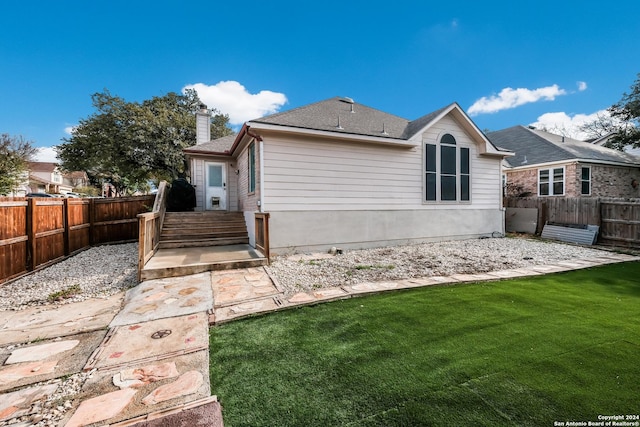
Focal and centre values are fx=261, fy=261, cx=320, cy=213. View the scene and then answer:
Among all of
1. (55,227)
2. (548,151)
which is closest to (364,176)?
(55,227)

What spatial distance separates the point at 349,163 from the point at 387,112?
4.36 metres

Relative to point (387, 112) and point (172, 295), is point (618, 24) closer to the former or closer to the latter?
point (387, 112)

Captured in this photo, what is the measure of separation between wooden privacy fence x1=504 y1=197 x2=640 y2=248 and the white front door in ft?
43.4

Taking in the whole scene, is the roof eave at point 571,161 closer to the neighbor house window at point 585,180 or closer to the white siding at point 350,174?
the neighbor house window at point 585,180

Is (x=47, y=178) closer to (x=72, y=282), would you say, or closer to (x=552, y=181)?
(x=72, y=282)

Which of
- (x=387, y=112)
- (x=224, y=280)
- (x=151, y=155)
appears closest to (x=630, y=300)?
(x=224, y=280)

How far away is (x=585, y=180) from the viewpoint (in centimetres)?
1336

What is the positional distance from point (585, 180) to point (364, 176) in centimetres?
1336

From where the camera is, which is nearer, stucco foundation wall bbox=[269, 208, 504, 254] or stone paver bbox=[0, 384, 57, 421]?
stone paver bbox=[0, 384, 57, 421]

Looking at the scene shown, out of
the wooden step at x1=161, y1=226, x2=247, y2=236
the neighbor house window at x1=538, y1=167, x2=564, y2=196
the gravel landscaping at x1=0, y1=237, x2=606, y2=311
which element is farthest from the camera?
the neighbor house window at x1=538, y1=167, x2=564, y2=196

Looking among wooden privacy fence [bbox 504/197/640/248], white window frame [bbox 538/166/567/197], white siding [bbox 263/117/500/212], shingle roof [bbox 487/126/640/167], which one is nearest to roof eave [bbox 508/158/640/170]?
shingle roof [bbox 487/126/640/167]

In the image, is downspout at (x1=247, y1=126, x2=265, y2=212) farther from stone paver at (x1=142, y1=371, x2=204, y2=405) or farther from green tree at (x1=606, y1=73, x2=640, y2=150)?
green tree at (x1=606, y1=73, x2=640, y2=150)

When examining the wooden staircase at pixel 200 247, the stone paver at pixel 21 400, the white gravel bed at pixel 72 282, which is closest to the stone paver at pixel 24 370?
the stone paver at pixel 21 400

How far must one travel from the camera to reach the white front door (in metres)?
11.2
